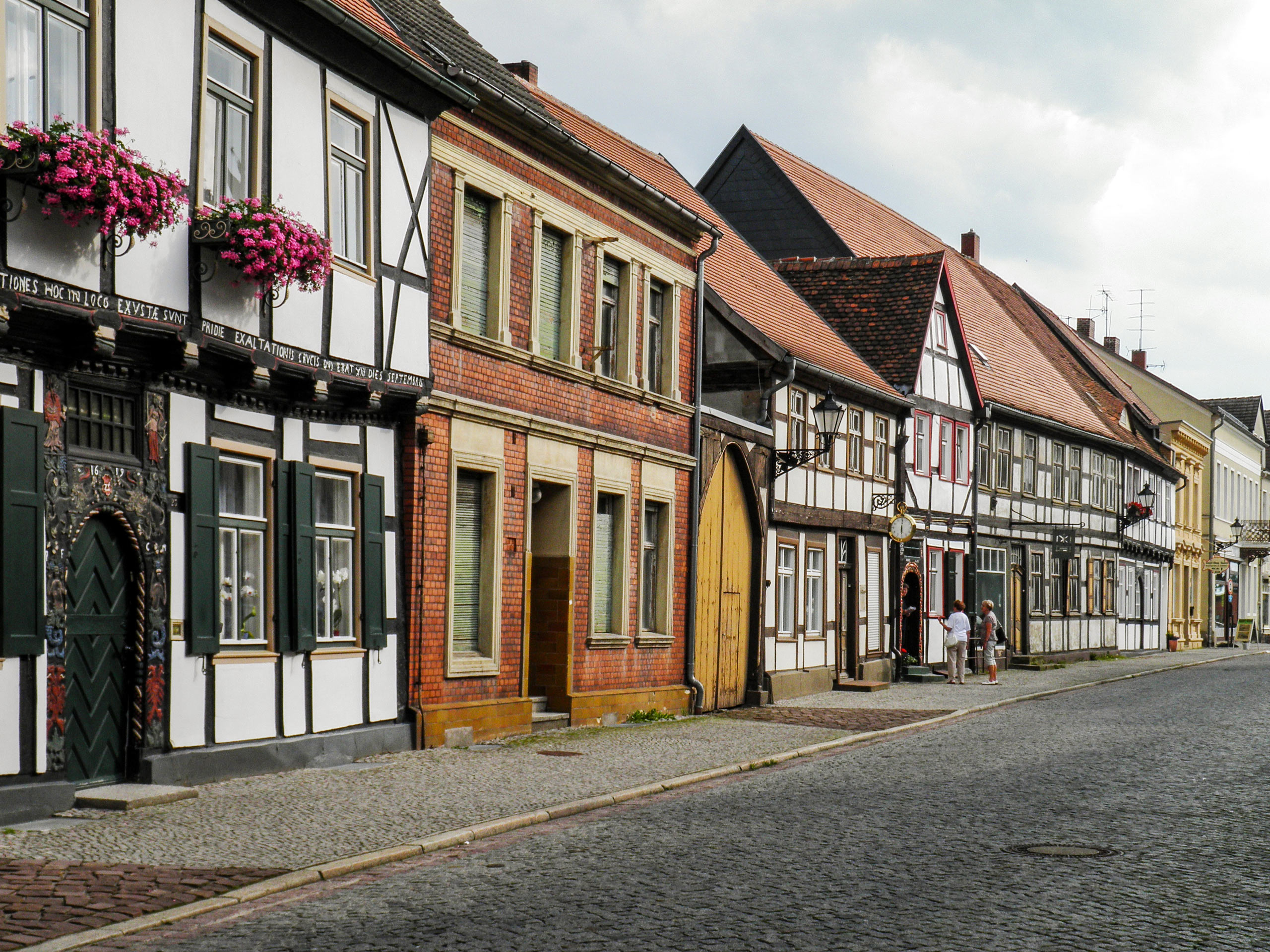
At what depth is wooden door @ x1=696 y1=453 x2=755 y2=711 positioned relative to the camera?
2261 centimetres

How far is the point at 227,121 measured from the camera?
12.8 metres

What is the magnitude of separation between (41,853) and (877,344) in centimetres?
2590

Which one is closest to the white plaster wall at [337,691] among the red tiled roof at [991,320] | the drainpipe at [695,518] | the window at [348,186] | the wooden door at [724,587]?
the window at [348,186]

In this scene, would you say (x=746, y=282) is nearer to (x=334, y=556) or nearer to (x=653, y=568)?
(x=653, y=568)

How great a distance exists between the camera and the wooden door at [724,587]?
22609 mm

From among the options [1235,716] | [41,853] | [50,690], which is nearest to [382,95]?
[50,690]

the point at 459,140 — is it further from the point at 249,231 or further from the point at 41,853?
the point at 41,853

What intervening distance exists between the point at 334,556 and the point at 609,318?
6759 mm

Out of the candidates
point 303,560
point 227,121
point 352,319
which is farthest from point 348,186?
point 303,560

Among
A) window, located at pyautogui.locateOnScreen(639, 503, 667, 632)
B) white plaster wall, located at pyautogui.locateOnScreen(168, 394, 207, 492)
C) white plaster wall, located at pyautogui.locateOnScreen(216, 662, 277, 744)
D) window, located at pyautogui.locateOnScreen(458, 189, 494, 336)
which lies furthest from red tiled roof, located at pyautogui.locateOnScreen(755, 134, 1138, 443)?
white plaster wall, located at pyautogui.locateOnScreen(168, 394, 207, 492)

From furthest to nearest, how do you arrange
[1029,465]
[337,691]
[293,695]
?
[1029,465] → [337,691] → [293,695]

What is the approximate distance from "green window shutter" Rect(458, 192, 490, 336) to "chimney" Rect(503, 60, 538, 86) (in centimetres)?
1150

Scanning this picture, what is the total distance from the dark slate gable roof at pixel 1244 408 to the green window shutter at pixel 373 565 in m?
64.5

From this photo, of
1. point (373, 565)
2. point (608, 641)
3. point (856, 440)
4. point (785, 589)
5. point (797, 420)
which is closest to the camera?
point (373, 565)
